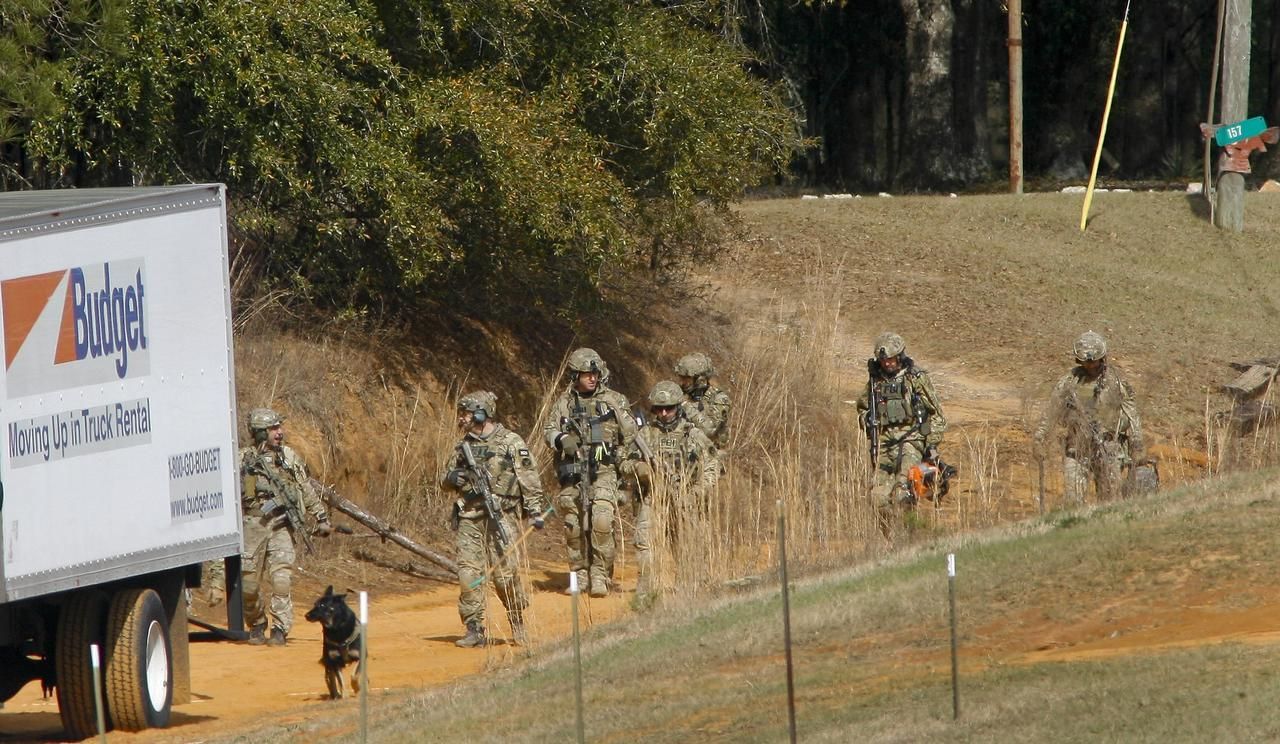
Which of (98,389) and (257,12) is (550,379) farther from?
(98,389)

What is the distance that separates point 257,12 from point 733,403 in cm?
677

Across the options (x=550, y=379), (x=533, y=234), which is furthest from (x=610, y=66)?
(x=550, y=379)

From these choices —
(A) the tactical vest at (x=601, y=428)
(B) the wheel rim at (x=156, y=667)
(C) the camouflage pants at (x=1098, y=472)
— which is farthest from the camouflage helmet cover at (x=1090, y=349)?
(B) the wheel rim at (x=156, y=667)

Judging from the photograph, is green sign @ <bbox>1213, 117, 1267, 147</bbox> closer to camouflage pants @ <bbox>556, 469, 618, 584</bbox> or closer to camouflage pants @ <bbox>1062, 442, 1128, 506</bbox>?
camouflage pants @ <bbox>1062, 442, 1128, 506</bbox>

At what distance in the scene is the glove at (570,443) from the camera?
14961 millimetres

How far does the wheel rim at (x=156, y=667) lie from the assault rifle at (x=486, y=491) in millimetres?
2909

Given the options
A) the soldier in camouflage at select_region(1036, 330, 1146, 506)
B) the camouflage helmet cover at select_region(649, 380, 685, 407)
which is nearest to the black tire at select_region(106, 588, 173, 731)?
the camouflage helmet cover at select_region(649, 380, 685, 407)

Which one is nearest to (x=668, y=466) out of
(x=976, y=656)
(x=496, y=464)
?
(x=496, y=464)

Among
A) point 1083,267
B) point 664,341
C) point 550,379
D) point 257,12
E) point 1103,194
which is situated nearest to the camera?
point 257,12

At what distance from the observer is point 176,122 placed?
1694 centimetres

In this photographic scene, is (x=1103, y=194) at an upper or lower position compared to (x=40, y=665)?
upper

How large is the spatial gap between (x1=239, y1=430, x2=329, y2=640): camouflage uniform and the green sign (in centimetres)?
1789

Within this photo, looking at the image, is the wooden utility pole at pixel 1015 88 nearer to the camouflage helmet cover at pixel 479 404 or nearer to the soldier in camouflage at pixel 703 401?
the soldier in camouflage at pixel 703 401

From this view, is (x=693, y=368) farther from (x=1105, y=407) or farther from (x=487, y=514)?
(x=1105, y=407)
